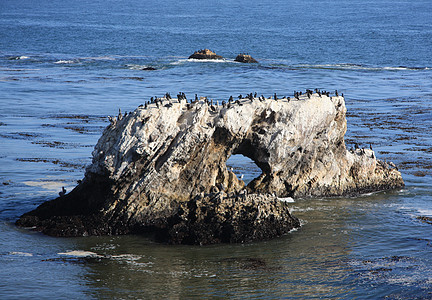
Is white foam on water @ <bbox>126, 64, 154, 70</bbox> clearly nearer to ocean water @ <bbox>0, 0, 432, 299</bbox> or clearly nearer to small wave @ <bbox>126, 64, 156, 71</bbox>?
small wave @ <bbox>126, 64, 156, 71</bbox>

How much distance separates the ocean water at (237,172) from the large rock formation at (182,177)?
60cm

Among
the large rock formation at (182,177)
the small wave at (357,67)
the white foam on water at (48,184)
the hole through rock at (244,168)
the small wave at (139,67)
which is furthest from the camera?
the small wave at (357,67)

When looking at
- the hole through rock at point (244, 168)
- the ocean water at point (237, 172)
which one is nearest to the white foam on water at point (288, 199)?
the ocean water at point (237, 172)

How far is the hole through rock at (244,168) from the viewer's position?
23242mm

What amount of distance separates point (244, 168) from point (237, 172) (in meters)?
0.75

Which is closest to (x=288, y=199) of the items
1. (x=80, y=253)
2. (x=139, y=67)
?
(x=80, y=253)

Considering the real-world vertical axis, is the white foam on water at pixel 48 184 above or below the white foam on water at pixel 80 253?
above

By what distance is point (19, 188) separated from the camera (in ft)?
68.7

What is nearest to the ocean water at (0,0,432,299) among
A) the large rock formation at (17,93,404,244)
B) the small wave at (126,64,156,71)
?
the small wave at (126,64,156,71)

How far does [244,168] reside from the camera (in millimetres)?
24531

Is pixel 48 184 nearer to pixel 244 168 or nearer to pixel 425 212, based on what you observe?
pixel 244 168

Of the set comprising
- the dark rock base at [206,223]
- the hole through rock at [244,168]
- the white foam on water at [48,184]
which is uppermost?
the hole through rock at [244,168]

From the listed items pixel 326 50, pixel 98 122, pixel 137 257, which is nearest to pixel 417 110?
pixel 98 122

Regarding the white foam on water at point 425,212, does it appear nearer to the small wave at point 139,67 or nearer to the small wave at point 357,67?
the small wave at point 139,67
